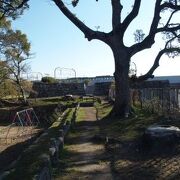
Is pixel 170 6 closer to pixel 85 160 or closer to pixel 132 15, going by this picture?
pixel 132 15

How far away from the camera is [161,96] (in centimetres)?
2777

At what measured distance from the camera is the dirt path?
1251 centimetres

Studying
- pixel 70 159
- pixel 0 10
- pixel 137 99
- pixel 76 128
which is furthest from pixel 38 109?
pixel 70 159

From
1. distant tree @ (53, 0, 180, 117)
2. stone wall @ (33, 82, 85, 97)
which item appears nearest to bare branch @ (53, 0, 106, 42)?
distant tree @ (53, 0, 180, 117)

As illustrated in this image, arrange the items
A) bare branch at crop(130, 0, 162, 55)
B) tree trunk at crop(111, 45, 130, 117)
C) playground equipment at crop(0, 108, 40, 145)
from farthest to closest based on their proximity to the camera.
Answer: playground equipment at crop(0, 108, 40, 145) < bare branch at crop(130, 0, 162, 55) < tree trunk at crop(111, 45, 130, 117)

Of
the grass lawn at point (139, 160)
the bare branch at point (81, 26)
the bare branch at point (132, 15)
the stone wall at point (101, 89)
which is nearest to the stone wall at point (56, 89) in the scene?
the stone wall at point (101, 89)

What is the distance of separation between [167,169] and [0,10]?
924 inches

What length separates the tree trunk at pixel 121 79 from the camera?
28.5 meters

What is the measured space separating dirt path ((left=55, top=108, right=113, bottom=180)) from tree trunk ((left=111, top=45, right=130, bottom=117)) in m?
7.35

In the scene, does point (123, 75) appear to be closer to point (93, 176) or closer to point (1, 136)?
point (1, 136)

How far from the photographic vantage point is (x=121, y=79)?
94.2ft

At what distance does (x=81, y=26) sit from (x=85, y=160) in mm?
14651

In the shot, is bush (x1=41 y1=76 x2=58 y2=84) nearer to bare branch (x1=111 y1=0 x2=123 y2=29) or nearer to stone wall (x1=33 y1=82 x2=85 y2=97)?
stone wall (x1=33 y1=82 x2=85 y2=97)

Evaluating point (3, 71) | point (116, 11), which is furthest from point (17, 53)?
point (116, 11)
